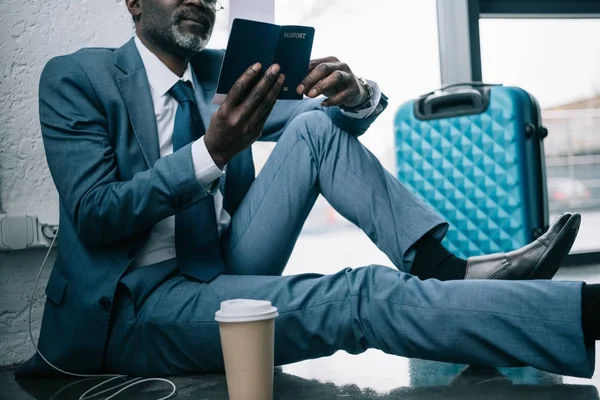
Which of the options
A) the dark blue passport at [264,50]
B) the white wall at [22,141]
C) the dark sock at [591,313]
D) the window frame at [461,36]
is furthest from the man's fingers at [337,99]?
the window frame at [461,36]

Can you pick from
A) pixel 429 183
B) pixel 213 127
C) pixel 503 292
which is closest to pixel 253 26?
pixel 213 127

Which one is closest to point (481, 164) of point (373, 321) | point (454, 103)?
point (454, 103)

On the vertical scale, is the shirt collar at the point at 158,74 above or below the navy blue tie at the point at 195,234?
above

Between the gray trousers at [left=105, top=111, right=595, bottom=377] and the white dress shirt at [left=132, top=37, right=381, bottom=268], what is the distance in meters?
0.04

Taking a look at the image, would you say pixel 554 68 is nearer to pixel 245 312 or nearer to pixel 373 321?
pixel 373 321

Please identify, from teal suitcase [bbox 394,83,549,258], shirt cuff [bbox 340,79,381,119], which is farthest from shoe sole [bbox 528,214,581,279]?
teal suitcase [bbox 394,83,549,258]

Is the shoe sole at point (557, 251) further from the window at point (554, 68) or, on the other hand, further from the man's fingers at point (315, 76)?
the window at point (554, 68)

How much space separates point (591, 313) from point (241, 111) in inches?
26.5

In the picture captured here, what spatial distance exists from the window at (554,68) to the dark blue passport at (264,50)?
1.68 meters

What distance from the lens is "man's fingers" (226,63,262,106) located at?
106 cm

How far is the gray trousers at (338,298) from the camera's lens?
983 millimetres

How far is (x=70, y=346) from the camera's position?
125 cm

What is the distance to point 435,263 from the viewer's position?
1207mm

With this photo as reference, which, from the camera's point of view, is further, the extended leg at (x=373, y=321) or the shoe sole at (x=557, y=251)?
the shoe sole at (x=557, y=251)
